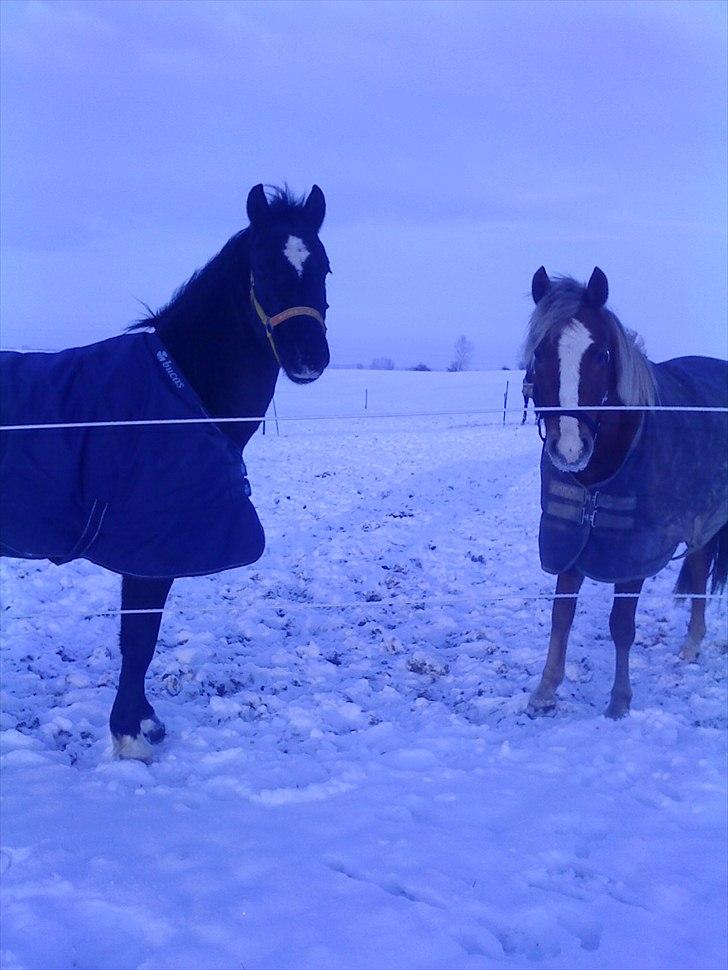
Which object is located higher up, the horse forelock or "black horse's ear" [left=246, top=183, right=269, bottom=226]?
"black horse's ear" [left=246, top=183, right=269, bottom=226]

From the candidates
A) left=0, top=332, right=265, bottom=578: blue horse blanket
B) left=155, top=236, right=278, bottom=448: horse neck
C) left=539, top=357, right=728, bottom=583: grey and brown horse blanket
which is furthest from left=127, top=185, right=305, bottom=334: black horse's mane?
left=539, top=357, right=728, bottom=583: grey and brown horse blanket

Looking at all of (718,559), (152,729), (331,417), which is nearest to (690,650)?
(718,559)

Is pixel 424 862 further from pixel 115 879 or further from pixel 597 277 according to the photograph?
pixel 597 277

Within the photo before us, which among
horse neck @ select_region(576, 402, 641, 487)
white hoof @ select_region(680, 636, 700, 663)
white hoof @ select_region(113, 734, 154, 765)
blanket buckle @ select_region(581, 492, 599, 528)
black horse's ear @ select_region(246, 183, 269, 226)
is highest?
black horse's ear @ select_region(246, 183, 269, 226)

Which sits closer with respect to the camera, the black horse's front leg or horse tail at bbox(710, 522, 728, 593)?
the black horse's front leg

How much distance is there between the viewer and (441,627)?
3.21 meters

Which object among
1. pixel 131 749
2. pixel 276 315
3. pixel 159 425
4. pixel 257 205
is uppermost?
pixel 257 205

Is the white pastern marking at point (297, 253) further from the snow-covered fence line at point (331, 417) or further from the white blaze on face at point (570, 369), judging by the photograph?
the white blaze on face at point (570, 369)

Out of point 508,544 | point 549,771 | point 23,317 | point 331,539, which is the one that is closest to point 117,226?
point 23,317

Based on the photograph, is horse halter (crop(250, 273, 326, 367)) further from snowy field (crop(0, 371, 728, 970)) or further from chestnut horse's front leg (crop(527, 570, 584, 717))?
chestnut horse's front leg (crop(527, 570, 584, 717))

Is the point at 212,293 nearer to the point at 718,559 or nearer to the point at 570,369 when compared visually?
the point at 570,369

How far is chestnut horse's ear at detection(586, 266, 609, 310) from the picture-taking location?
2.56 m

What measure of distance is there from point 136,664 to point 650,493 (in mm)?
2211

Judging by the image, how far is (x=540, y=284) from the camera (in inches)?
104
